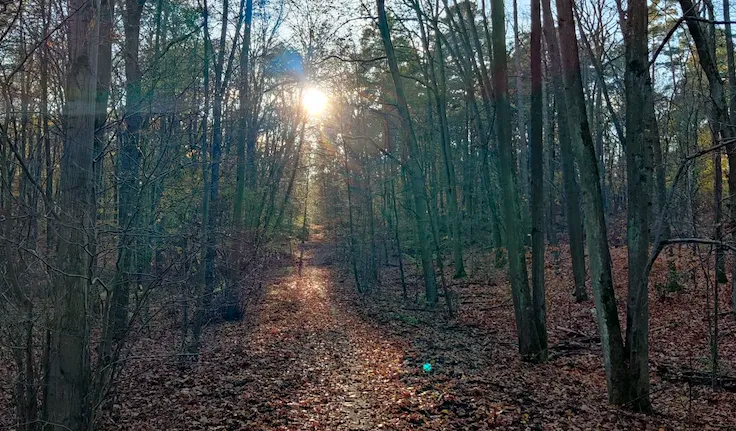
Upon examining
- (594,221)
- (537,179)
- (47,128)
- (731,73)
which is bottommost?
(594,221)

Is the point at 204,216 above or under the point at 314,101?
under

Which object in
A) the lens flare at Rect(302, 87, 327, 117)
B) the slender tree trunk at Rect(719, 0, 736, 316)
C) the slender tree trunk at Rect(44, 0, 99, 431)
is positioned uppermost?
the lens flare at Rect(302, 87, 327, 117)

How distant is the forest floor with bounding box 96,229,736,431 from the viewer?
5.46 m

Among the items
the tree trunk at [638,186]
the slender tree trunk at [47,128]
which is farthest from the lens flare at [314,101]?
the tree trunk at [638,186]

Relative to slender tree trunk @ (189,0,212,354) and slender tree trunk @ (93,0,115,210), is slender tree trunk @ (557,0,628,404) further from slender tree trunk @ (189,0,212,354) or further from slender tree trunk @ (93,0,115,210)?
slender tree trunk @ (189,0,212,354)

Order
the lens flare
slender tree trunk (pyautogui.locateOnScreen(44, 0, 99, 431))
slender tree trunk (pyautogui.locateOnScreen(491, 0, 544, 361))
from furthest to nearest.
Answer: the lens flare
slender tree trunk (pyautogui.locateOnScreen(491, 0, 544, 361))
slender tree trunk (pyautogui.locateOnScreen(44, 0, 99, 431))

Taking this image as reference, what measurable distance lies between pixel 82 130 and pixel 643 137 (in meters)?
5.83

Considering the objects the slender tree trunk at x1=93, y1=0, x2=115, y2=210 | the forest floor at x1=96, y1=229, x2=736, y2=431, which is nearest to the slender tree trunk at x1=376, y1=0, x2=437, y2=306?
the forest floor at x1=96, y1=229, x2=736, y2=431

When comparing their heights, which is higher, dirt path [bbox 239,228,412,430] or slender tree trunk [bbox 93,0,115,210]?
slender tree trunk [bbox 93,0,115,210]

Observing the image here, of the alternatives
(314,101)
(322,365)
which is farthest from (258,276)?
(314,101)

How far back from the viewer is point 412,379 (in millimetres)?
7070

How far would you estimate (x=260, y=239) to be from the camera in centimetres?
1202

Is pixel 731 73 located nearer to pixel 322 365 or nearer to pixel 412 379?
pixel 412 379

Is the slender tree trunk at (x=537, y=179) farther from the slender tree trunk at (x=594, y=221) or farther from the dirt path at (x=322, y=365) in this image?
the dirt path at (x=322, y=365)
